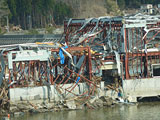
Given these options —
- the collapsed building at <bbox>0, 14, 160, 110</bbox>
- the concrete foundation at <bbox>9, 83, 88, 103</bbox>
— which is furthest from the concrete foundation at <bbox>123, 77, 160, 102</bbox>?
the concrete foundation at <bbox>9, 83, 88, 103</bbox>

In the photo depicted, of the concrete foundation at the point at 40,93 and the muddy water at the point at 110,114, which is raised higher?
the concrete foundation at the point at 40,93

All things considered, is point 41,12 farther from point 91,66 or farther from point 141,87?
point 141,87

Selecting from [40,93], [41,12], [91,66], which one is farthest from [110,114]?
[41,12]

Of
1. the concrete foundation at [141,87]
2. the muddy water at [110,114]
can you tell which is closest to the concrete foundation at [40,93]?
the muddy water at [110,114]

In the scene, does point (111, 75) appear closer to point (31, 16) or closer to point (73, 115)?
point (73, 115)

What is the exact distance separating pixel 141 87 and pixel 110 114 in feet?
14.4

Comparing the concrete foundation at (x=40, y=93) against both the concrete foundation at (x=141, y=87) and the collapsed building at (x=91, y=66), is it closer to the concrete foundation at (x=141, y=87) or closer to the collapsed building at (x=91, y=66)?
the collapsed building at (x=91, y=66)

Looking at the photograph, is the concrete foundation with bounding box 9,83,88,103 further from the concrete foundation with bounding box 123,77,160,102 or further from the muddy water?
the concrete foundation with bounding box 123,77,160,102

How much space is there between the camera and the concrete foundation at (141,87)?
3669 cm

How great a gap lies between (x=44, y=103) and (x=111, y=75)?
6.19m

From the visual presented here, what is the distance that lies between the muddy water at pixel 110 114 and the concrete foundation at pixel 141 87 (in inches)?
55.3

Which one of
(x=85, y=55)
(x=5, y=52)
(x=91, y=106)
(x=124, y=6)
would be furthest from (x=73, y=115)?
(x=124, y=6)

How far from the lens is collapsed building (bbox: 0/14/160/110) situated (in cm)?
3509

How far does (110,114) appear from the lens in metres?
33.5
